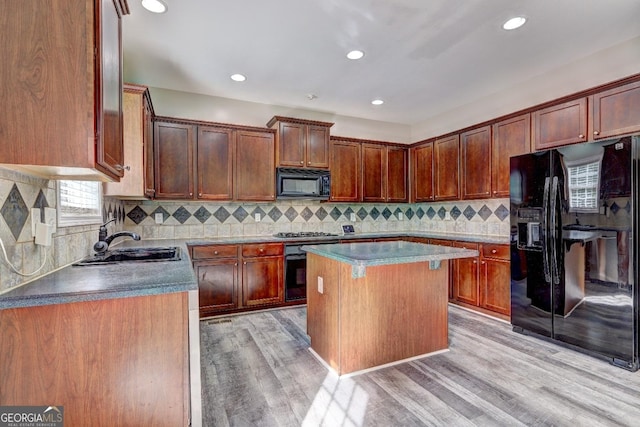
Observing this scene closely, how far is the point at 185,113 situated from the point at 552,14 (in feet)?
12.6

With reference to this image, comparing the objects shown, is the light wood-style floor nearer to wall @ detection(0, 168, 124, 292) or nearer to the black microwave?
wall @ detection(0, 168, 124, 292)

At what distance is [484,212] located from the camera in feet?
14.2

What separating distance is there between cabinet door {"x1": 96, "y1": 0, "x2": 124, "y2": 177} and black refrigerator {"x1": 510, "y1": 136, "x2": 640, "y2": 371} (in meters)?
3.30

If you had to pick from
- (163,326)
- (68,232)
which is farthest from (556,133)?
(68,232)

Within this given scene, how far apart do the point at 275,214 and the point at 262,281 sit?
41.3 inches

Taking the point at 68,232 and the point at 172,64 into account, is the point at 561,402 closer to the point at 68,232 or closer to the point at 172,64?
the point at 68,232

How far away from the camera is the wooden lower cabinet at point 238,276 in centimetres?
363

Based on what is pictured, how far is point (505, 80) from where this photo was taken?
370 cm

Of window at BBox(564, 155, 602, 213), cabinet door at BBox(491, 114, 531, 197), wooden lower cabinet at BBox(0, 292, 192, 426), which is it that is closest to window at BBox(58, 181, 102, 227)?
wooden lower cabinet at BBox(0, 292, 192, 426)

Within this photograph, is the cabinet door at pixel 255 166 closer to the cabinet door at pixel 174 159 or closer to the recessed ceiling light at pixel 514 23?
the cabinet door at pixel 174 159

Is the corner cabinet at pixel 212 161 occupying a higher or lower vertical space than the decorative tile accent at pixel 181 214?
higher

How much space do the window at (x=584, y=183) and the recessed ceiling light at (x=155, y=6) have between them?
3.49 meters

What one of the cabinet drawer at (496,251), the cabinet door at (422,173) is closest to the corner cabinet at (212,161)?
the cabinet door at (422,173)

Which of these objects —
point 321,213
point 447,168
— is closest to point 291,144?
point 321,213
